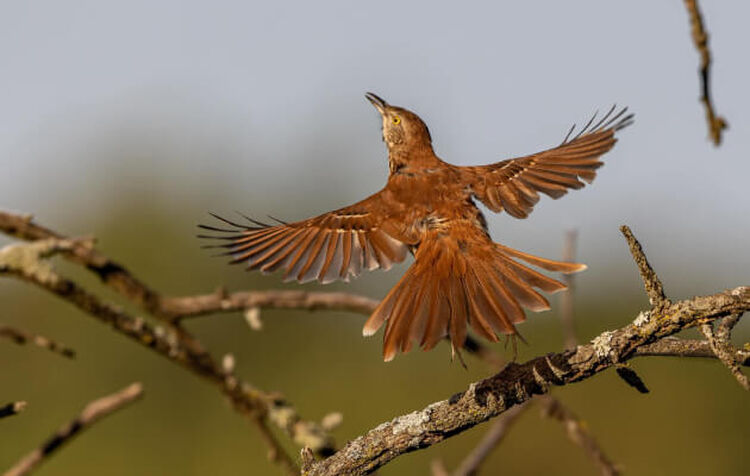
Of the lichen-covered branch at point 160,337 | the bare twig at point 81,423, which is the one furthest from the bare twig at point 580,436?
the bare twig at point 81,423

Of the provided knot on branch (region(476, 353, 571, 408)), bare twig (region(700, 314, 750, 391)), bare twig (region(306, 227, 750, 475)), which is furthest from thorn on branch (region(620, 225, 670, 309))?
knot on branch (region(476, 353, 571, 408))

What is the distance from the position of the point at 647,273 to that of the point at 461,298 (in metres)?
1.32

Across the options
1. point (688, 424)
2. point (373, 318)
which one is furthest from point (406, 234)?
point (688, 424)

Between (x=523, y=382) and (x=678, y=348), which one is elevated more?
(x=523, y=382)

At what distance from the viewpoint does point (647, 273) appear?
2.36 metres

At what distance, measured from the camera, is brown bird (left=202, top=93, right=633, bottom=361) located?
138 inches

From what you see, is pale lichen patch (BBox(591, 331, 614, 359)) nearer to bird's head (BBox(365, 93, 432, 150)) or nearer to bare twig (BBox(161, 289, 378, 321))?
bare twig (BBox(161, 289, 378, 321))

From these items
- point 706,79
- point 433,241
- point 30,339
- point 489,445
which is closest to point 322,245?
point 433,241

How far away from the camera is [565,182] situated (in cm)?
455

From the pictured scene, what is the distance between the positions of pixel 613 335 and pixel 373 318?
3.86 ft

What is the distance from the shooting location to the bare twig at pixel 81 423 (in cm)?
252

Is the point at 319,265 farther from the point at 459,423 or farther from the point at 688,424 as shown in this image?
the point at 688,424

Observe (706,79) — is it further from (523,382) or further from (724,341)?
(523,382)

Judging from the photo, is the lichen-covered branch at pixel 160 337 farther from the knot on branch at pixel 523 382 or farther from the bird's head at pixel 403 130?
the bird's head at pixel 403 130
